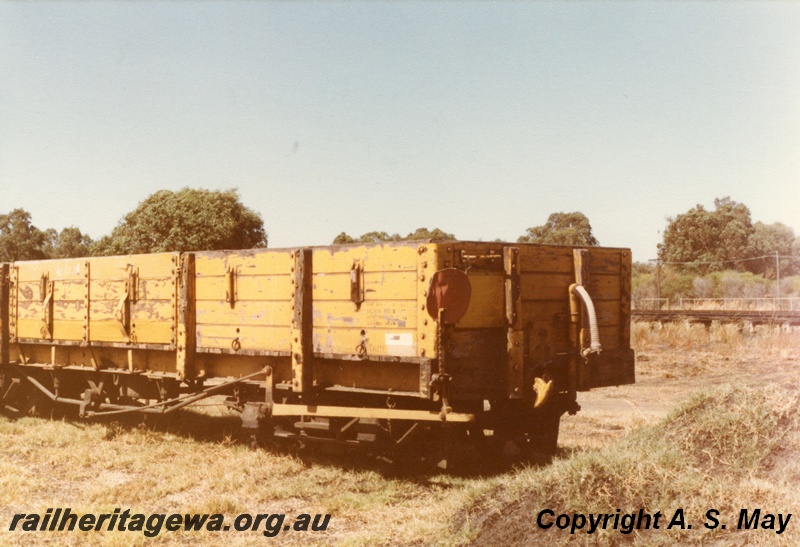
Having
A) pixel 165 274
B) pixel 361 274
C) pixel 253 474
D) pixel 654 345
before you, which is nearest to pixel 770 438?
pixel 361 274

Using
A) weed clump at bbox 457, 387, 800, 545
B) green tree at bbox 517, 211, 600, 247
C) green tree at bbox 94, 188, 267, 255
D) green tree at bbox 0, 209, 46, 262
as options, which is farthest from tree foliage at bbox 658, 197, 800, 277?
weed clump at bbox 457, 387, 800, 545

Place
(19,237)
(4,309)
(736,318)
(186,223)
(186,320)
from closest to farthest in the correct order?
(186,320)
(4,309)
(736,318)
(186,223)
(19,237)

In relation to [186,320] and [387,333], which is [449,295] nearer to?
[387,333]

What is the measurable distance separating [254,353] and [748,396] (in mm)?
4377

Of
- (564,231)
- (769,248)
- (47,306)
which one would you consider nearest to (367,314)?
(47,306)

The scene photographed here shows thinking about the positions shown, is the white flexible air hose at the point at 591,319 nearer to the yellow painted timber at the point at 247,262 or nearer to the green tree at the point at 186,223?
the yellow painted timber at the point at 247,262

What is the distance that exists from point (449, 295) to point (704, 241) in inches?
2092

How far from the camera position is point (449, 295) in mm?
5254

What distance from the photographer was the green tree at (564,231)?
53719 millimetres

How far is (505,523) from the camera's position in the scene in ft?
14.6

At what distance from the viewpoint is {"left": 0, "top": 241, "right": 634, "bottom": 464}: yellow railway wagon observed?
217 inches

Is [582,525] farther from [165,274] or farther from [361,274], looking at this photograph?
[165,274]

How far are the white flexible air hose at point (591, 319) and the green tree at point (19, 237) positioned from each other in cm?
4576

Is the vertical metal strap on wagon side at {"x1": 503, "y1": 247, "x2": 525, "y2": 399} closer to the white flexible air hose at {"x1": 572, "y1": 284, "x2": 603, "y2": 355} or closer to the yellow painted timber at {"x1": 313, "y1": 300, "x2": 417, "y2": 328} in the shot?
the white flexible air hose at {"x1": 572, "y1": 284, "x2": 603, "y2": 355}
